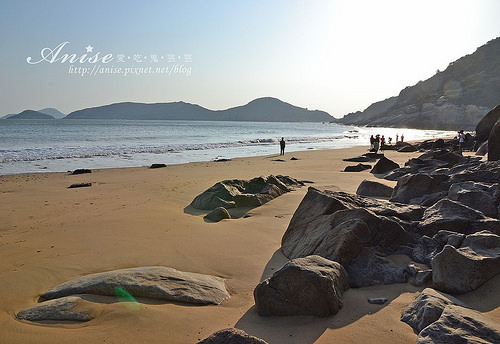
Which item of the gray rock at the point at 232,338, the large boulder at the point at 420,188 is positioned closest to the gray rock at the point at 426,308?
the gray rock at the point at 232,338

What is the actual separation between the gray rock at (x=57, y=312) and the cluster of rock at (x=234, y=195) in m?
3.89

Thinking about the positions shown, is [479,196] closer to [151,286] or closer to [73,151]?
[151,286]

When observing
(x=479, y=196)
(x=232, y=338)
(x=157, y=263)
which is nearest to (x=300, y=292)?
(x=232, y=338)

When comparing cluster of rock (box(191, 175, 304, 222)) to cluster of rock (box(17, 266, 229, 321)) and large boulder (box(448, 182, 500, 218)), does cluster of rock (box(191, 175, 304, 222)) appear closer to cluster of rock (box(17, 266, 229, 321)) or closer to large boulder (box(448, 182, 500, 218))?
cluster of rock (box(17, 266, 229, 321))

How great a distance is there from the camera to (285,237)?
223 inches

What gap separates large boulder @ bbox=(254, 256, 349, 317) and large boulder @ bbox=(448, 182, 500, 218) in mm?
3289

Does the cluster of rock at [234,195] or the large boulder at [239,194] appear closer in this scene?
the cluster of rock at [234,195]

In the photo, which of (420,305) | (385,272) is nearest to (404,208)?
(385,272)

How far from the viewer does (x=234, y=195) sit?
8.54m

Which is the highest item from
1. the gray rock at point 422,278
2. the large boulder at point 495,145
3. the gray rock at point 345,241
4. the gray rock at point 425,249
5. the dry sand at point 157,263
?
the large boulder at point 495,145

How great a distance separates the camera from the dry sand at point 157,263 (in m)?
3.25

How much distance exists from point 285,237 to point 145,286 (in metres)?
2.41

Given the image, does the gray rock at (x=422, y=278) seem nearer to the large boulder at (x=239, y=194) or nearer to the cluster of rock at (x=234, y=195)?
the cluster of rock at (x=234, y=195)

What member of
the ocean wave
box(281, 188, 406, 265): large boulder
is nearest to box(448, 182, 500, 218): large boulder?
box(281, 188, 406, 265): large boulder
